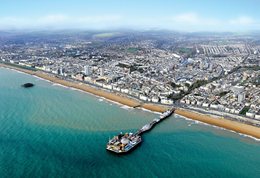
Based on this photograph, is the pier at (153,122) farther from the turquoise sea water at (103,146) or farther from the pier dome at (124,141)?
the pier dome at (124,141)

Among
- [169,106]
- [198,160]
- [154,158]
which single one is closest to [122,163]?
[154,158]

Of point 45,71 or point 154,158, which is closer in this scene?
point 154,158

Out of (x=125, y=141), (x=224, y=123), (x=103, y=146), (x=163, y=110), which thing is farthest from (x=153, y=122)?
(x=224, y=123)

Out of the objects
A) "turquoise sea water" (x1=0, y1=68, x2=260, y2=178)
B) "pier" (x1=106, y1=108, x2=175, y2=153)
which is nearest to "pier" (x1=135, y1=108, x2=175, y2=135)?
"pier" (x1=106, y1=108, x2=175, y2=153)

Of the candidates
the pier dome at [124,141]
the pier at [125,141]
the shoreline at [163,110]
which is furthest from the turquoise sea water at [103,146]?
the shoreline at [163,110]

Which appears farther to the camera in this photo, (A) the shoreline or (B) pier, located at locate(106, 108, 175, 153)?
(A) the shoreline

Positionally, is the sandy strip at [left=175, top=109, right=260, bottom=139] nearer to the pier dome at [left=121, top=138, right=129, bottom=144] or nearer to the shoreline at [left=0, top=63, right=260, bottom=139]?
the shoreline at [left=0, top=63, right=260, bottom=139]

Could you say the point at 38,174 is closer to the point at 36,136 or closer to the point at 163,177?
the point at 36,136

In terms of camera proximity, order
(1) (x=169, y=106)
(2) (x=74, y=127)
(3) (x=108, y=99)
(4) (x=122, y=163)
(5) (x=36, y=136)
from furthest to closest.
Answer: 1. (3) (x=108, y=99)
2. (1) (x=169, y=106)
3. (2) (x=74, y=127)
4. (5) (x=36, y=136)
5. (4) (x=122, y=163)

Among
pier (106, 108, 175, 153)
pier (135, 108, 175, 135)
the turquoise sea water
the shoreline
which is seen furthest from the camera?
the shoreline

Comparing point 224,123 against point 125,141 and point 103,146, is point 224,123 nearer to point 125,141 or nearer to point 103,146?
point 125,141
